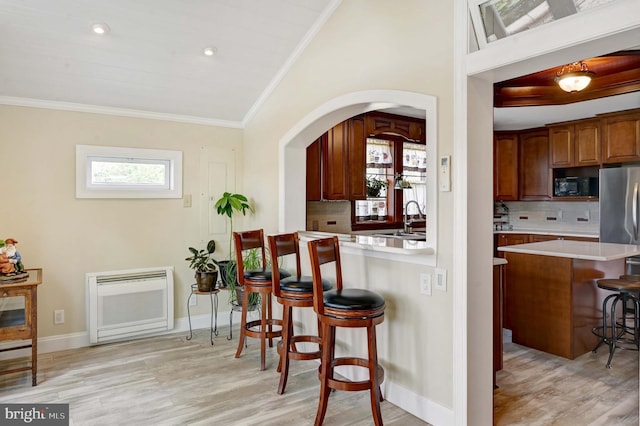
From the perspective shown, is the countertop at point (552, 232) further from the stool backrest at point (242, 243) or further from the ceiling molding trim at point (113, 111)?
the ceiling molding trim at point (113, 111)

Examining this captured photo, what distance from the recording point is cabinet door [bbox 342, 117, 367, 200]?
15.7 ft

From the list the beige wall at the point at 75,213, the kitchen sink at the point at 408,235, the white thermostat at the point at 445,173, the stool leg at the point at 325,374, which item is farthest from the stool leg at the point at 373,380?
the kitchen sink at the point at 408,235

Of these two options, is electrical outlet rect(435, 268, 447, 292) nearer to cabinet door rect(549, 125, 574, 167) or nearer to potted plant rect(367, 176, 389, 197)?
potted plant rect(367, 176, 389, 197)

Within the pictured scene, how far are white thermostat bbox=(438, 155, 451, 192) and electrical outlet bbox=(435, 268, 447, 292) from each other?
0.50 meters

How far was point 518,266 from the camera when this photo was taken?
3994mm

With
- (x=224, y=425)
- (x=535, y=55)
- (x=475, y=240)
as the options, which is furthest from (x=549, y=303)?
(x=224, y=425)

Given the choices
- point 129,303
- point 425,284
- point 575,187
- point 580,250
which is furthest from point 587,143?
point 129,303

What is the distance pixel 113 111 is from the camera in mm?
4117

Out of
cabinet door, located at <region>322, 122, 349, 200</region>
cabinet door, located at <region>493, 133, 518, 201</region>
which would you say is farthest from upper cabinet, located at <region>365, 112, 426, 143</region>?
cabinet door, located at <region>493, 133, 518, 201</region>

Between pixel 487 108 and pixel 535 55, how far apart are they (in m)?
0.46

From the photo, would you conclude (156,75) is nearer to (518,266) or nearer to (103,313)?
(103,313)

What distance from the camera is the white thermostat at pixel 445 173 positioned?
7.78 ft

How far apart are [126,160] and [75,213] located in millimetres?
732

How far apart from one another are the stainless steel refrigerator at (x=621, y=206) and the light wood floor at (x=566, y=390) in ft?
5.99
